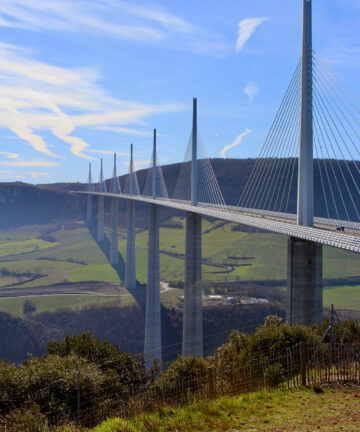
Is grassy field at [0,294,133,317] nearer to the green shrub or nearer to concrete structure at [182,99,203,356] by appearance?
concrete structure at [182,99,203,356]

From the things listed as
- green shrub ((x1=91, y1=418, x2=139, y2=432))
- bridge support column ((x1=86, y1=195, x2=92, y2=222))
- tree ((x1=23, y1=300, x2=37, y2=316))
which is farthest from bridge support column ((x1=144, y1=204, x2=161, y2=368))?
bridge support column ((x1=86, y1=195, x2=92, y2=222))

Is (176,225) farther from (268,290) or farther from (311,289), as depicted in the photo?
(311,289)

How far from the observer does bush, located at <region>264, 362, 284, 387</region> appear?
9328 mm

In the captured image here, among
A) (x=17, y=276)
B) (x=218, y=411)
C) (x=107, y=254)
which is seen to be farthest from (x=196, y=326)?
(x=107, y=254)

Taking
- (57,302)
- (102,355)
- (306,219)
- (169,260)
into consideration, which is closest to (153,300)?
(57,302)

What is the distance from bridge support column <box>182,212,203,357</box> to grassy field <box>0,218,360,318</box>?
73.8ft

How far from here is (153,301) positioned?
38094 millimetres

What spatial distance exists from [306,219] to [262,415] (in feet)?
29.3

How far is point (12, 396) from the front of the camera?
10.2m

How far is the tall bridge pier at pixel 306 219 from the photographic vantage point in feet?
49.1

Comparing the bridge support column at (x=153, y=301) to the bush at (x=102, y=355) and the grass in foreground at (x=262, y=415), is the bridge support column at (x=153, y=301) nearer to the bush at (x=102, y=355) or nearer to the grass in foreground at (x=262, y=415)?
the bush at (x=102, y=355)

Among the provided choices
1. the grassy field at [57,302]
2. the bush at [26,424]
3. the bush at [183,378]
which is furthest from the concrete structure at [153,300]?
the bush at [26,424]

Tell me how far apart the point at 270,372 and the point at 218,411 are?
2352 millimetres

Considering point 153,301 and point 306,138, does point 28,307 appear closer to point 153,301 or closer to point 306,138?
point 153,301
